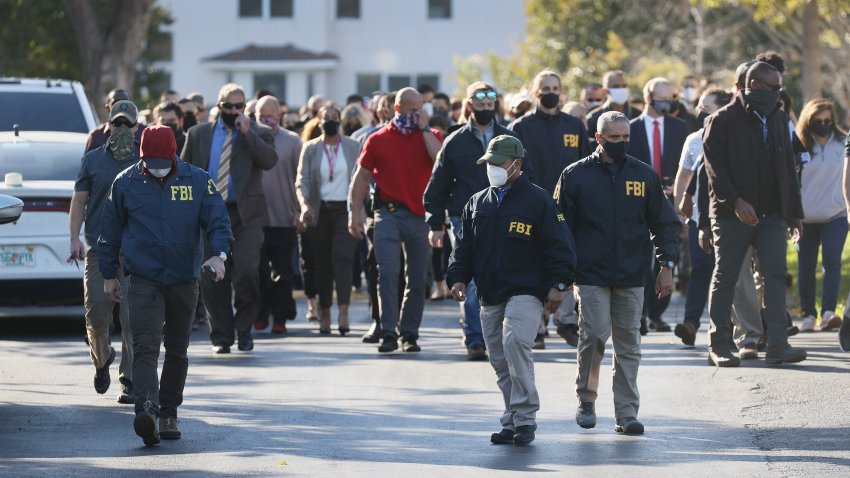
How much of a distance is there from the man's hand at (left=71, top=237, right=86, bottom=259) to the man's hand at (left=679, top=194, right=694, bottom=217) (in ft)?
15.5

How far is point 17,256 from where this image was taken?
48.6 ft

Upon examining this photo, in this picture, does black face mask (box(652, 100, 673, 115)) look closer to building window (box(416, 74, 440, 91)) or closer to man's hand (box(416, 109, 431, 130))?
man's hand (box(416, 109, 431, 130))

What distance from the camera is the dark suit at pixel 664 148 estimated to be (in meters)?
15.5

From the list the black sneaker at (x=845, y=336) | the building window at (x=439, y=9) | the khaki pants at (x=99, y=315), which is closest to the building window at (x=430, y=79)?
the building window at (x=439, y=9)

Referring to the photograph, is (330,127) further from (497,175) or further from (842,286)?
(842,286)

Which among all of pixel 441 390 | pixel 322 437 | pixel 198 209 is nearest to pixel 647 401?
pixel 441 390

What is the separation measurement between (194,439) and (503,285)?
189 cm

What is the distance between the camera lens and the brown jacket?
12.4 m

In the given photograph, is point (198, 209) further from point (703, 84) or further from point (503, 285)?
point (703, 84)

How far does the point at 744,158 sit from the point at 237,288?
4.27 m

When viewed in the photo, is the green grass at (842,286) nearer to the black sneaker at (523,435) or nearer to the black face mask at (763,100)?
the black face mask at (763,100)

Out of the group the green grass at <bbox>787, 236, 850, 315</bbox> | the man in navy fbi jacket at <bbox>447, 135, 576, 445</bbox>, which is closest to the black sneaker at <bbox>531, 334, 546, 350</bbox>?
the green grass at <bbox>787, 236, 850, 315</bbox>

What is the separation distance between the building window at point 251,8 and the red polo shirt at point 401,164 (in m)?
50.9

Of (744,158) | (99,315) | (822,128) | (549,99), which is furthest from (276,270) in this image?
(744,158)
